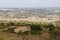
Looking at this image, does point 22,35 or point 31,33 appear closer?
point 22,35

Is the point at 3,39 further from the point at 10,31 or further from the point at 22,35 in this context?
the point at 10,31

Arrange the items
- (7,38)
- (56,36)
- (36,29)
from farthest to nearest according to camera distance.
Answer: (36,29), (7,38), (56,36)

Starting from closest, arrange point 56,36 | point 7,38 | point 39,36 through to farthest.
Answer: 1. point 56,36
2. point 7,38
3. point 39,36

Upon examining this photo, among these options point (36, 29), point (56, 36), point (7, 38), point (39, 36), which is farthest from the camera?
point (36, 29)

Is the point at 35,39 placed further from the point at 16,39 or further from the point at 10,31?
the point at 10,31

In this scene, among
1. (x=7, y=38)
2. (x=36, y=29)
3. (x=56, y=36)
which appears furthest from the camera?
(x=36, y=29)

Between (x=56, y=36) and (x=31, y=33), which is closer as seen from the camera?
(x=56, y=36)

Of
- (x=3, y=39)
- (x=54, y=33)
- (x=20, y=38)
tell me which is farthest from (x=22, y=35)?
(x=54, y=33)

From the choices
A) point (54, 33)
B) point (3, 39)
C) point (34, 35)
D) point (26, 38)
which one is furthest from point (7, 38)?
point (54, 33)
